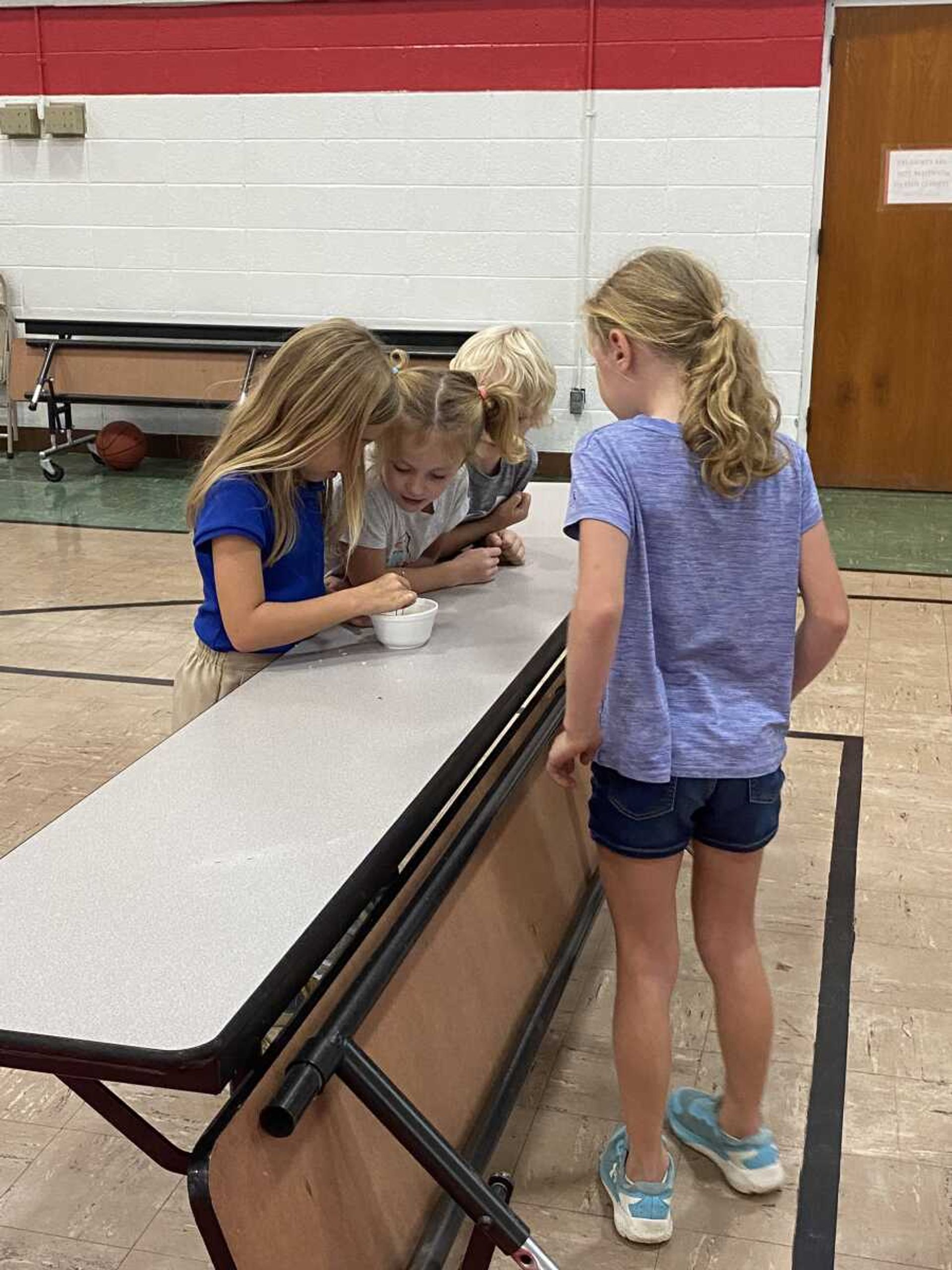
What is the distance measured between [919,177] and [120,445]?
419 cm

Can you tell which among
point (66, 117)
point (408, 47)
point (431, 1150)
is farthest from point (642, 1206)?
point (66, 117)

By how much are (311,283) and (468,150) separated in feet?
3.43

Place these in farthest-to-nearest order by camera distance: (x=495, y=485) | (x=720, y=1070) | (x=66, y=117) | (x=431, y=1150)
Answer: (x=66, y=117)
(x=495, y=485)
(x=720, y=1070)
(x=431, y=1150)

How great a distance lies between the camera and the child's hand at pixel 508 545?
2.42 meters

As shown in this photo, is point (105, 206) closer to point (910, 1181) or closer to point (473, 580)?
point (473, 580)

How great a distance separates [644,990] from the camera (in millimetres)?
1673

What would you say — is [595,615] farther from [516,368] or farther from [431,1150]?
[516,368]

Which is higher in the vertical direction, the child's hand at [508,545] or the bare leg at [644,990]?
the child's hand at [508,545]

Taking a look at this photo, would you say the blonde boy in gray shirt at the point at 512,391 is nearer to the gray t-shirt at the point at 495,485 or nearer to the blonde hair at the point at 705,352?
the gray t-shirt at the point at 495,485

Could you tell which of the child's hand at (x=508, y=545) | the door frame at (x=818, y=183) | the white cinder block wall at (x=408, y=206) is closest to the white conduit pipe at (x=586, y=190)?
the white cinder block wall at (x=408, y=206)

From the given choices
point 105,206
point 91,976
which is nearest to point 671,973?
point 91,976

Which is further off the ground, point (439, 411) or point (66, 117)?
point (66, 117)

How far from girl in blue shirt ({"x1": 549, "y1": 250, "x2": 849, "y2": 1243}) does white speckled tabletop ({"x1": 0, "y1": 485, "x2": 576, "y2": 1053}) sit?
0.83 feet

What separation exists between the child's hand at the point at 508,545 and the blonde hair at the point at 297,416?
0.57 meters
